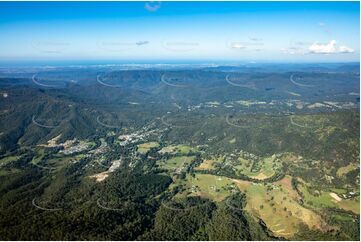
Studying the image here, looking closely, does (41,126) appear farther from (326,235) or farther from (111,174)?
(326,235)

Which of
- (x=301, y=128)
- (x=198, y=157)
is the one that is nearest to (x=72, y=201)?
(x=198, y=157)

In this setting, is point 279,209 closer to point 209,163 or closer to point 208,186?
point 208,186

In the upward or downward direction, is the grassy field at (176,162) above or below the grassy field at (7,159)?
above

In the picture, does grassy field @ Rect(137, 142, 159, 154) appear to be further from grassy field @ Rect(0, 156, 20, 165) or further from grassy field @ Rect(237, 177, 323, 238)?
grassy field @ Rect(237, 177, 323, 238)

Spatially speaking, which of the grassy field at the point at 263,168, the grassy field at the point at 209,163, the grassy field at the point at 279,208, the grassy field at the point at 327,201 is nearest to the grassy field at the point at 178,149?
the grassy field at the point at 209,163

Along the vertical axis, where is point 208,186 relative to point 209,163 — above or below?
above

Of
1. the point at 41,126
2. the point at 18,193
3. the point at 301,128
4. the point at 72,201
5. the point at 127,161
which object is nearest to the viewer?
the point at 72,201

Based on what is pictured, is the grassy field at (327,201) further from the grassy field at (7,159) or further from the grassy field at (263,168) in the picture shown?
the grassy field at (7,159)

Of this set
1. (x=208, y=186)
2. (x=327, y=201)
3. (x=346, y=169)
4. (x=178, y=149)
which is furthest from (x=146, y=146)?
(x=327, y=201)

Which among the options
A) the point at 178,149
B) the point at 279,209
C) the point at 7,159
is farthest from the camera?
the point at 178,149
